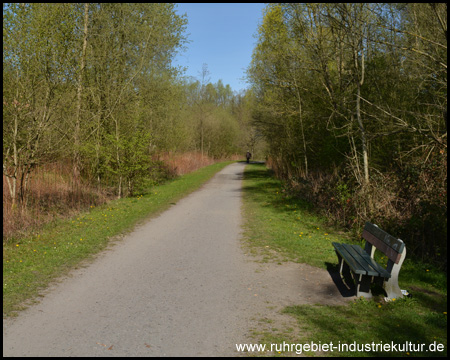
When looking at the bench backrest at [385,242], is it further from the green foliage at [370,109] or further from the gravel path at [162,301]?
the green foliage at [370,109]

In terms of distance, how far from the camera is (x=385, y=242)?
596 cm

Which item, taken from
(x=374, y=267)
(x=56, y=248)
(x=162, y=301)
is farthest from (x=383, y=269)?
(x=56, y=248)

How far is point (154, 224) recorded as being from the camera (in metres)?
11.2

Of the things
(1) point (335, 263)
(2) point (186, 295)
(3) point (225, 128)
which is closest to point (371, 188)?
(1) point (335, 263)

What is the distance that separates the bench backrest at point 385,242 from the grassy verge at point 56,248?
5257 millimetres

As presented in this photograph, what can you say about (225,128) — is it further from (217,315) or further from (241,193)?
(217,315)

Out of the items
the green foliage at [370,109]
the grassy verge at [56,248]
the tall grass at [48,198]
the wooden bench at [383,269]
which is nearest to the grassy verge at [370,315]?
the wooden bench at [383,269]

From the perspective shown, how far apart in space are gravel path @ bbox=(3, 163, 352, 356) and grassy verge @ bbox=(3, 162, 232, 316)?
1.11 feet

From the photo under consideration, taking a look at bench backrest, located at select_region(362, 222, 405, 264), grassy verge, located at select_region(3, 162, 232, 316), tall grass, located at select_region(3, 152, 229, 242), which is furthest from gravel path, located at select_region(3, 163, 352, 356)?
tall grass, located at select_region(3, 152, 229, 242)

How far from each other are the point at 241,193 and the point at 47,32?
1096cm

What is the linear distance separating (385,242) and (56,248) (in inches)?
255

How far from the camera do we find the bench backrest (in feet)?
17.5

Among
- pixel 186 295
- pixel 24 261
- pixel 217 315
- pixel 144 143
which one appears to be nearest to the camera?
pixel 217 315

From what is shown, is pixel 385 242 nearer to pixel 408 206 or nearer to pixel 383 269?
pixel 383 269
